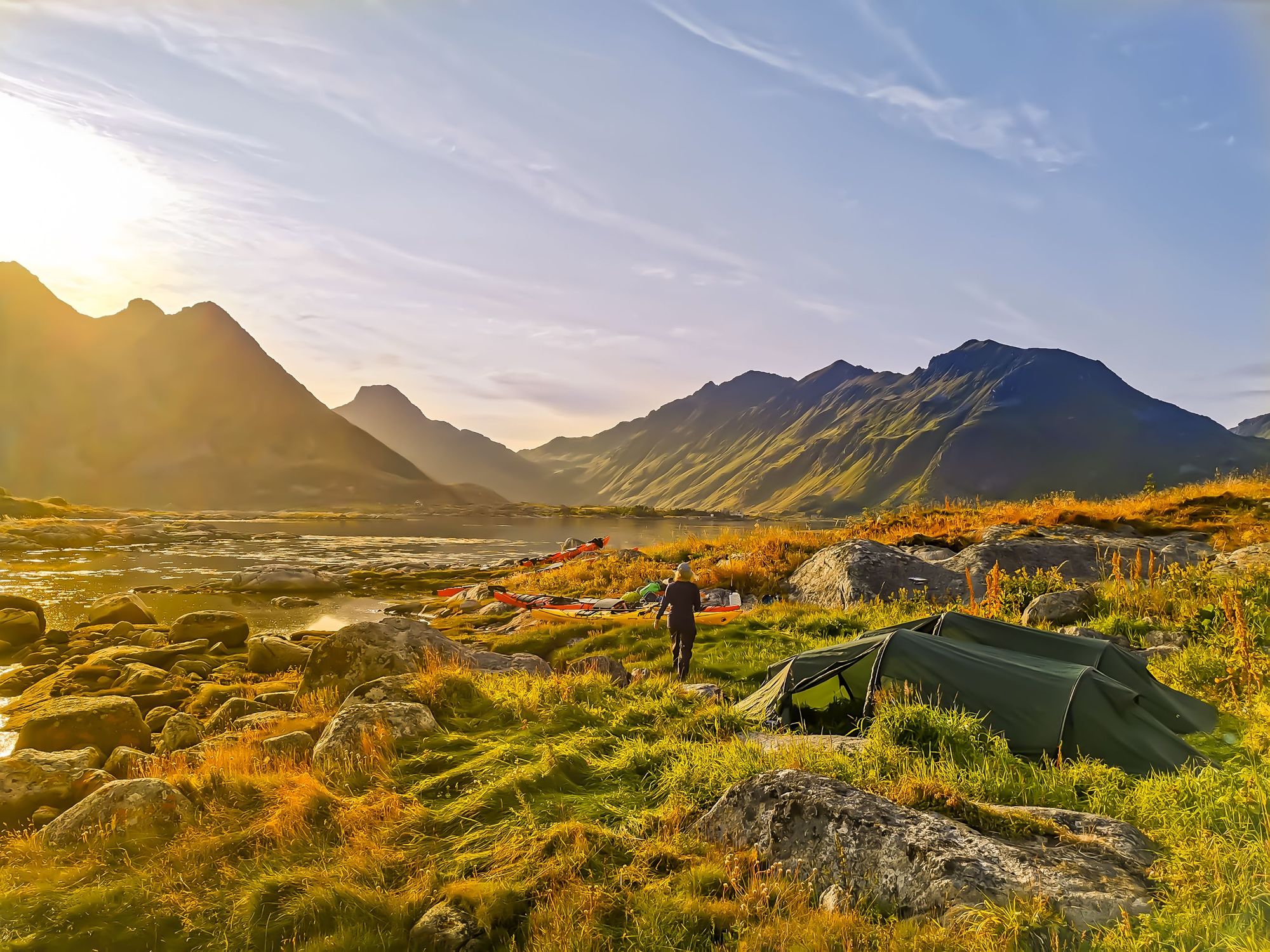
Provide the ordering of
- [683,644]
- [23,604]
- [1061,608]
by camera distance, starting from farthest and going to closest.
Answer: [23,604], [1061,608], [683,644]

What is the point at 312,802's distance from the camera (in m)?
7.93

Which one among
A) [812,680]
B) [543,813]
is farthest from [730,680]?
[543,813]

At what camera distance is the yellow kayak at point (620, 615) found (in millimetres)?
21078

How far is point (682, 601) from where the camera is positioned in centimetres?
1483

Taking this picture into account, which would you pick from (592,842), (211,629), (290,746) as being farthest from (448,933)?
(211,629)

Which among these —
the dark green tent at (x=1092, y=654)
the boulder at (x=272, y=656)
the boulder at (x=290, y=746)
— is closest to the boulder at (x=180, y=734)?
the boulder at (x=290, y=746)

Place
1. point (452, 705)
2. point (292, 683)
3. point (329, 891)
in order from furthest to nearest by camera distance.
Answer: point (292, 683), point (452, 705), point (329, 891)

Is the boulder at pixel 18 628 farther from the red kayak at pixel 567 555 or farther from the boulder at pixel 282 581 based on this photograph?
the red kayak at pixel 567 555

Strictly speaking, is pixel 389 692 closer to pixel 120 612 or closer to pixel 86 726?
pixel 86 726

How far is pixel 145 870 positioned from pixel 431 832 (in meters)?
2.95

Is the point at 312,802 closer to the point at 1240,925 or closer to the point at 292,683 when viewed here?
the point at 1240,925

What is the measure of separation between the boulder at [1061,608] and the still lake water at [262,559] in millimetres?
18867

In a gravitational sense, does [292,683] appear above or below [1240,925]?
below

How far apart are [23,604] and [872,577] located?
32.4m
